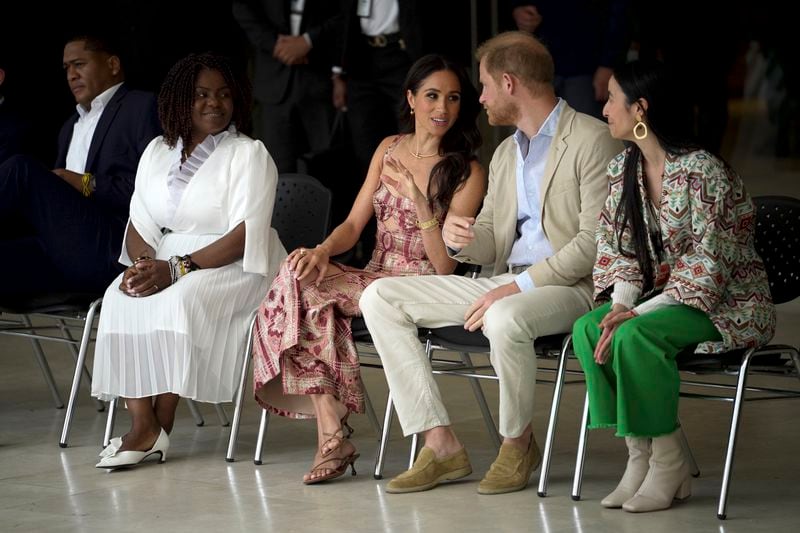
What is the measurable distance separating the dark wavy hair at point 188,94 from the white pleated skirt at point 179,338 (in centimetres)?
55

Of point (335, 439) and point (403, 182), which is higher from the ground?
point (403, 182)

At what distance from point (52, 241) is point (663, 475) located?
260cm

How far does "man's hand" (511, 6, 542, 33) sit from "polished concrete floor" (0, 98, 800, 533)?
2.92 m

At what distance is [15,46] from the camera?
9.23 m

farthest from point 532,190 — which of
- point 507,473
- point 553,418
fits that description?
point 507,473

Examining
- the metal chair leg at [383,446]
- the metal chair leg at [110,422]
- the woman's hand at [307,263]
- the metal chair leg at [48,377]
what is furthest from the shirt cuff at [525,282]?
the metal chair leg at [48,377]

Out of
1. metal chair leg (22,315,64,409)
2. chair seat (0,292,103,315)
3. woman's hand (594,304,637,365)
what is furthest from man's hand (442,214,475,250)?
metal chair leg (22,315,64,409)

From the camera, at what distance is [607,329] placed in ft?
13.9

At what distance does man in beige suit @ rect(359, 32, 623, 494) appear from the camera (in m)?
4.50

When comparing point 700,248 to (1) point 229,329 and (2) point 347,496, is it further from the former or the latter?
(1) point 229,329

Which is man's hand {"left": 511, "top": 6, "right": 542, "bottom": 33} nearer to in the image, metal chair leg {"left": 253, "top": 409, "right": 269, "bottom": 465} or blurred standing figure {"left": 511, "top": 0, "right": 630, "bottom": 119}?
blurred standing figure {"left": 511, "top": 0, "right": 630, "bottom": 119}

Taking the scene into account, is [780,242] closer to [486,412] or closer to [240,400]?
[486,412]

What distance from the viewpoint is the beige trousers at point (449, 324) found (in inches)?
175

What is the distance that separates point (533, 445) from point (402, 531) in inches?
27.6
